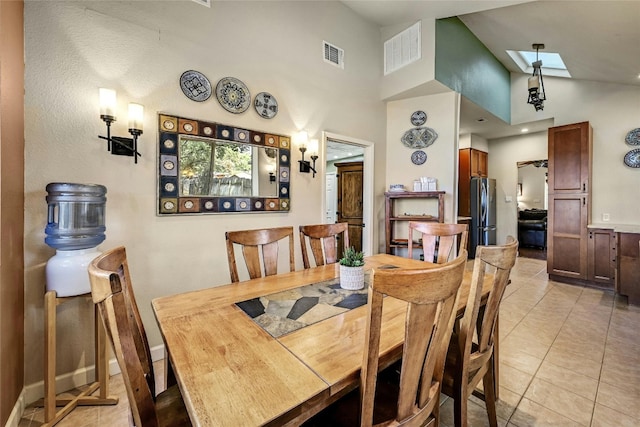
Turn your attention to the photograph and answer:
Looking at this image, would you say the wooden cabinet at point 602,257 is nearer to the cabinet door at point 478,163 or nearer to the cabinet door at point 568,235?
the cabinet door at point 568,235

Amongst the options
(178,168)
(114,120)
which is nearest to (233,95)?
(178,168)

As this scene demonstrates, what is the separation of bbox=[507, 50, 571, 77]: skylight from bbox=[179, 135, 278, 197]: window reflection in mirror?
15.5ft

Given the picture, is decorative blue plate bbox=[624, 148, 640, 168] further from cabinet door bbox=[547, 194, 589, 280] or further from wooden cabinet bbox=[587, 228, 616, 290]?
wooden cabinet bbox=[587, 228, 616, 290]

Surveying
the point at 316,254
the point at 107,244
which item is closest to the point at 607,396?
the point at 316,254

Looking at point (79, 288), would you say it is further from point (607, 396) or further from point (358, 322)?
point (607, 396)

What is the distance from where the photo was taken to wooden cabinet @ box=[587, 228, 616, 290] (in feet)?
12.6

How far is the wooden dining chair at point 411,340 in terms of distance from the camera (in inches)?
29.3

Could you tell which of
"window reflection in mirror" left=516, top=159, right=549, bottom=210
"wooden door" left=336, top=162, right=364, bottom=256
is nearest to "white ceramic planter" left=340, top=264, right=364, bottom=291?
"wooden door" left=336, top=162, right=364, bottom=256

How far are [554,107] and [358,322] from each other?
587 cm

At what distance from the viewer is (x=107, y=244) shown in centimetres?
208

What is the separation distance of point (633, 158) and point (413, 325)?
5440 millimetres

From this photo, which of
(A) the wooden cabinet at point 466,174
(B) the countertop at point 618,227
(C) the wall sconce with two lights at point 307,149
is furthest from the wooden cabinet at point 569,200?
(C) the wall sconce with two lights at point 307,149

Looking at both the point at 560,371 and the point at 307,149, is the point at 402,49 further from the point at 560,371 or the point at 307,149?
the point at 560,371

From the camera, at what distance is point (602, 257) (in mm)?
3939
